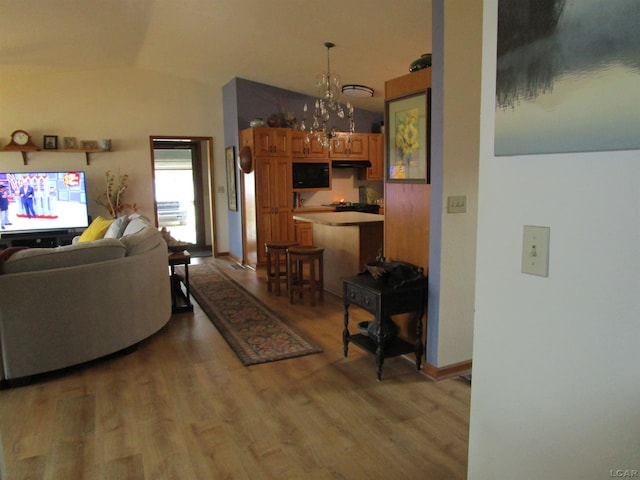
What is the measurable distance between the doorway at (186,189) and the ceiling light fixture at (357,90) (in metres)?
3.68

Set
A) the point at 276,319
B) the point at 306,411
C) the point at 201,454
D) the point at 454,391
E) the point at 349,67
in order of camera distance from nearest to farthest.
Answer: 1. the point at 201,454
2. the point at 306,411
3. the point at 454,391
4. the point at 276,319
5. the point at 349,67

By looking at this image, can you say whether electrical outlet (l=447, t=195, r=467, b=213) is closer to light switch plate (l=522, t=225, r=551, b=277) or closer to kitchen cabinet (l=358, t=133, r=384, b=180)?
light switch plate (l=522, t=225, r=551, b=277)

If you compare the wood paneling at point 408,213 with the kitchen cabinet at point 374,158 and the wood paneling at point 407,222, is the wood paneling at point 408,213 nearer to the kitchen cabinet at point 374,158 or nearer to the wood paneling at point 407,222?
the wood paneling at point 407,222

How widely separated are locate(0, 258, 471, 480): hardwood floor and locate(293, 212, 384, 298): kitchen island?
59.3 inches

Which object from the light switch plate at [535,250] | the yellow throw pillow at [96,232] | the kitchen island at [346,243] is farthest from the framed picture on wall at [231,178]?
the light switch plate at [535,250]

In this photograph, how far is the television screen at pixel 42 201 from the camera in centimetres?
631

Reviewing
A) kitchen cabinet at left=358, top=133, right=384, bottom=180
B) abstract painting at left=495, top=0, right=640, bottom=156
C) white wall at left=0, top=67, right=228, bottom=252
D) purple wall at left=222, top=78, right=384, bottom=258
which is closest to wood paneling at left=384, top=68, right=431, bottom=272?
abstract painting at left=495, top=0, right=640, bottom=156

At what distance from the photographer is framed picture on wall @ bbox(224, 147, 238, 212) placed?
723 cm

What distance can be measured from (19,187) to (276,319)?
4.66 m

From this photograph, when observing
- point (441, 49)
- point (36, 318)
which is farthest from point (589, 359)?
point (36, 318)

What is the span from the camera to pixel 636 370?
0.91 m

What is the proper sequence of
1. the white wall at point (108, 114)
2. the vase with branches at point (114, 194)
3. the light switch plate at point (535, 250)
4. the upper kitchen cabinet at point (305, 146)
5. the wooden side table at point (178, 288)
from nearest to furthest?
the light switch plate at point (535, 250), the wooden side table at point (178, 288), the white wall at point (108, 114), the upper kitchen cabinet at point (305, 146), the vase with branches at point (114, 194)

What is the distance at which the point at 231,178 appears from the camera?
739 centimetres

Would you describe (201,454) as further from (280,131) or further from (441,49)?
(280,131)
